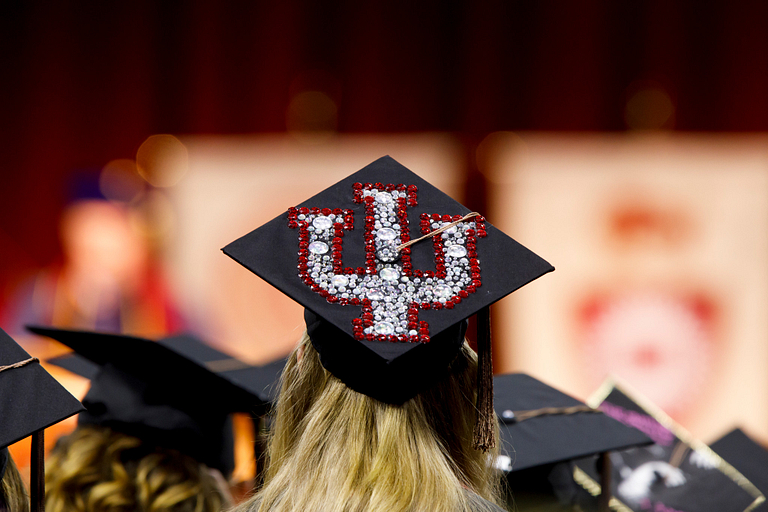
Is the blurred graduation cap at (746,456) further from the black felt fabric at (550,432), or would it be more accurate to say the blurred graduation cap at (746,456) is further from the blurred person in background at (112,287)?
the blurred person in background at (112,287)

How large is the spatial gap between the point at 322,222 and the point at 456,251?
0.56 ft

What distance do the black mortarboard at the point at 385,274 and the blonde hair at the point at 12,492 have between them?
18.5 inches

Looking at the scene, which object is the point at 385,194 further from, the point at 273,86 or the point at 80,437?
the point at 273,86

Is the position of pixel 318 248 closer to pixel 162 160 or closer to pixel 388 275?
pixel 388 275

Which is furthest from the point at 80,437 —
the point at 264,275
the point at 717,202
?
the point at 717,202

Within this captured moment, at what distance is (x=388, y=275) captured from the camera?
890 millimetres

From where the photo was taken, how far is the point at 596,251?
3.40 m

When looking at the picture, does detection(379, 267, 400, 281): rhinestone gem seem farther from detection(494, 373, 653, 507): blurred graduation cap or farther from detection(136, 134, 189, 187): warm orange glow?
detection(136, 134, 189, 187): warm orange glow

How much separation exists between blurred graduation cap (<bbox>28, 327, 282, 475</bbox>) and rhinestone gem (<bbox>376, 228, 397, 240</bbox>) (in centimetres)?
65

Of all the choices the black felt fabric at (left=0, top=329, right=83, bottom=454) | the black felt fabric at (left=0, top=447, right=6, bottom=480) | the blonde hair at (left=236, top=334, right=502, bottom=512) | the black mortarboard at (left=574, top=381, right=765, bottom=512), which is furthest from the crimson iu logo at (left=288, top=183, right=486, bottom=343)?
the black mortarboard at (left=574, top=381, right=765, bottom=512)

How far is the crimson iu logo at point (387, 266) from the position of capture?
0.86 metres

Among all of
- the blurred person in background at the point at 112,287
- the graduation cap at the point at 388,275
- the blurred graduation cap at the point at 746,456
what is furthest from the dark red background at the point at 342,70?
the graduation cap at the point at 388,275

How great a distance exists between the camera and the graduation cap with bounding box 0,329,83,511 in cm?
92

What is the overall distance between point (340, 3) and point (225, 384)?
238cm
